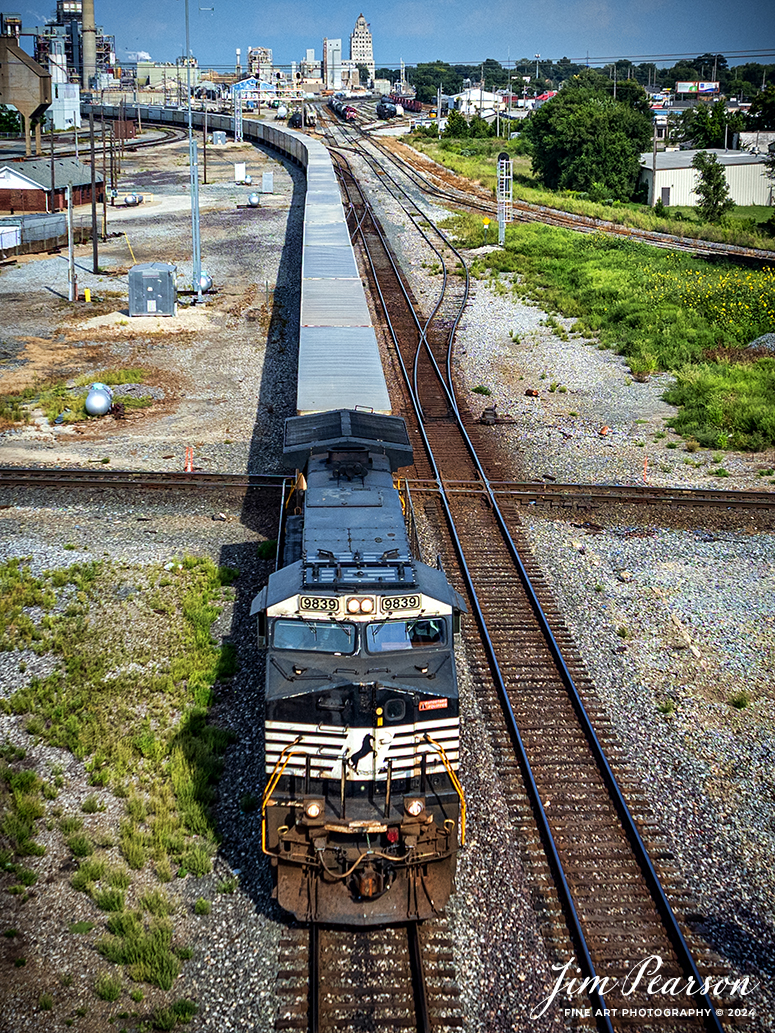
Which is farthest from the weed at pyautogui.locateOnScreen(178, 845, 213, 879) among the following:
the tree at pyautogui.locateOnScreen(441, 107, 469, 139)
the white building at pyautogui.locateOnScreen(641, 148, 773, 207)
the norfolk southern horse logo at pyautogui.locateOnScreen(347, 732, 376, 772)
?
the tree at pyautogui.locateOnScreen(441, 107, 469, 139)

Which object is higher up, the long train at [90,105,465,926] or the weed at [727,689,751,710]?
the long train at [90,105,465,926]

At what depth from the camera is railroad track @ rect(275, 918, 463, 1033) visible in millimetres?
10297

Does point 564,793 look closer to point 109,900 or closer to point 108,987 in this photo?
point 109,900

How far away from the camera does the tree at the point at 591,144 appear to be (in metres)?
79.6

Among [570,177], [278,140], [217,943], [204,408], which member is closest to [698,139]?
[570,177]

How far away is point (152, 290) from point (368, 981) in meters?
34.6

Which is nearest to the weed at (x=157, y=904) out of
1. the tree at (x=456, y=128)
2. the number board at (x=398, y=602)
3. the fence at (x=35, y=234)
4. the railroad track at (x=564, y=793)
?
the railroad track at (x=564, y=793)

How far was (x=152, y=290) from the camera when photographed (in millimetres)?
40156

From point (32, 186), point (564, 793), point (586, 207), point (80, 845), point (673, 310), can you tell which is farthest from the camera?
point (586, 207)

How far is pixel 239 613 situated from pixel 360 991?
9.01 metres

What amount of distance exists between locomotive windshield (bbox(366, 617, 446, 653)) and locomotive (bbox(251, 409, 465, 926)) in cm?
1

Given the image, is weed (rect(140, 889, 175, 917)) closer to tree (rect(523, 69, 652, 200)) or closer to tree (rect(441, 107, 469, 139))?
tree (rect(523, 69, 652, 200))

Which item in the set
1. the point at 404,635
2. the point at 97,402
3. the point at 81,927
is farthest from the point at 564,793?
the point at 97,402

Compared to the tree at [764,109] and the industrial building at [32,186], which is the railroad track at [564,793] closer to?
the industrial building at [32,186]
